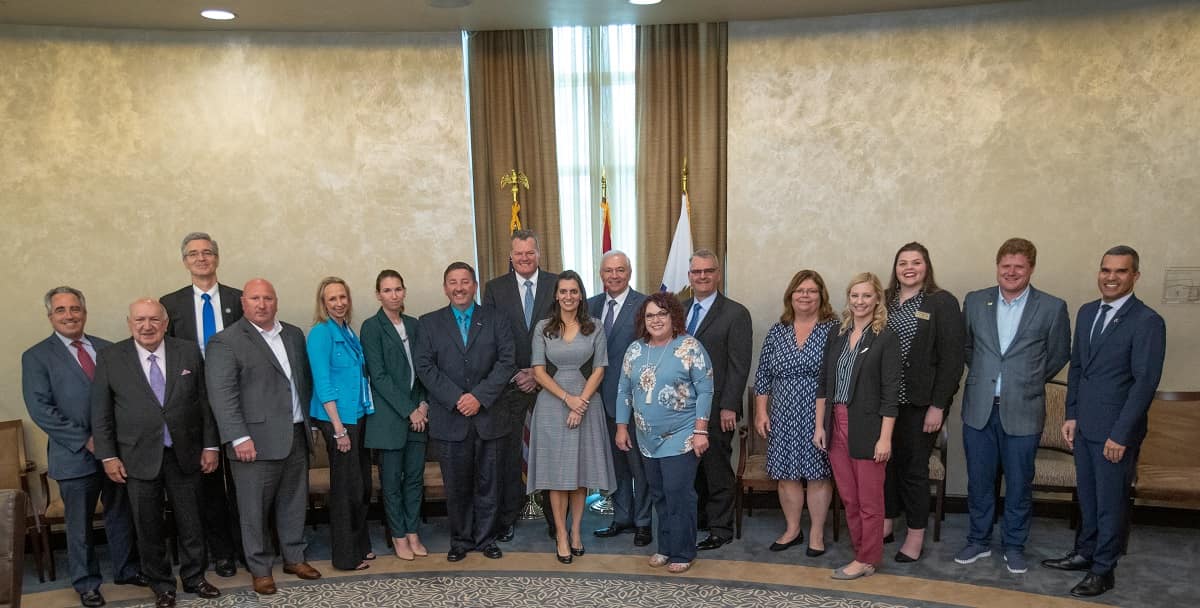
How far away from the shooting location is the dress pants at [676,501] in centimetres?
470

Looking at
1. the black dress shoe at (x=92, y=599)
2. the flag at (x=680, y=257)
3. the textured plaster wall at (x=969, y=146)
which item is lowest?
the black dress shoe at (x=92, y=599)

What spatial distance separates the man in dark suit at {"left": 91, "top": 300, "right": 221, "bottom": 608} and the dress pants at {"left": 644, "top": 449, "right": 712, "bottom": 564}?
240 centimetres

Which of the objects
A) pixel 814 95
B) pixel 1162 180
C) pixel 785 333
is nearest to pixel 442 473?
pixel 785 333

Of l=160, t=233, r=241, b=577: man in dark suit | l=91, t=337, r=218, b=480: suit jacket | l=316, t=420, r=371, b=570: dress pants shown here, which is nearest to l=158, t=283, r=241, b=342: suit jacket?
l=160, t=233, r=241, b=577: man in dark suit

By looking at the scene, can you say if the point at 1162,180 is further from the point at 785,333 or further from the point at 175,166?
the point at 175,166

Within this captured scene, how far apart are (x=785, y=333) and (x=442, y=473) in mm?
2163

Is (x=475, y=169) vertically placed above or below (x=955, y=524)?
above

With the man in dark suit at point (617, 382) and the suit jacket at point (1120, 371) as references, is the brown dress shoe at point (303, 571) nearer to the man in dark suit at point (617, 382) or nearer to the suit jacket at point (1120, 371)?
the man in dark suit at point (617, 382)

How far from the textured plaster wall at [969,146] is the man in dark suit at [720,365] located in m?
1.12

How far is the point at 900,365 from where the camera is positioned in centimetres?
451

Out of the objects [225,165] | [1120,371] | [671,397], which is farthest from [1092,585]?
[225,165]

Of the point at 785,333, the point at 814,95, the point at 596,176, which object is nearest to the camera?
the point at 785,333

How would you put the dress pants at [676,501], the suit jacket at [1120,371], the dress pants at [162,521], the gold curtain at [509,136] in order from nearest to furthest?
the suit jacket at [1120,371], the dress pants at [162,521], the dress pants at [676,501], the gold curtain at [509,136]

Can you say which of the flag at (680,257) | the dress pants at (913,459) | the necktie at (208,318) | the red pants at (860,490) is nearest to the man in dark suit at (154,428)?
the necktie at (208,318)
